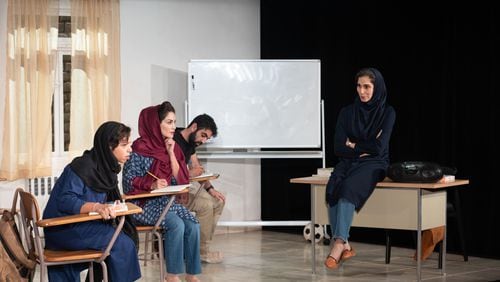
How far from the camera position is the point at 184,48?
852cm

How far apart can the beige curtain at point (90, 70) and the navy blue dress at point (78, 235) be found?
332 centimetres

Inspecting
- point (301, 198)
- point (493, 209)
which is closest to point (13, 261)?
point (493, 209)

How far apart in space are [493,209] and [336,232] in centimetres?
161

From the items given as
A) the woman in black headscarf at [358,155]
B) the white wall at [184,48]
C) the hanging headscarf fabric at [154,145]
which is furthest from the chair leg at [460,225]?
the white wall at [184,48]

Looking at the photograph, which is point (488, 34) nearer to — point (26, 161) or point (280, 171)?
point (280, 171)

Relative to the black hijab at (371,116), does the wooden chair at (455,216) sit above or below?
below

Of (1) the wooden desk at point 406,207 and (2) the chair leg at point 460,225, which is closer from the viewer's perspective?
(1) the wooden desk at point 406,207

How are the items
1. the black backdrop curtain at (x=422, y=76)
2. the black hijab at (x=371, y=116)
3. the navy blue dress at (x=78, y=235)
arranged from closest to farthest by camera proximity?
the navy blue dress at (x=78, y=235) → the black hijab at (x=371, y=116) → the black backdrop curtain at (x=422, y=76)

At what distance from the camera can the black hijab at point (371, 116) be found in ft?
19.9

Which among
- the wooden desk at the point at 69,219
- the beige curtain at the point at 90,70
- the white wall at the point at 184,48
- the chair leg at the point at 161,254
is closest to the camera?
the wooden desk at the point at 69,219

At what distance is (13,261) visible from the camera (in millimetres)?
4434

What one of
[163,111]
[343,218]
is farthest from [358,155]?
[163,111]

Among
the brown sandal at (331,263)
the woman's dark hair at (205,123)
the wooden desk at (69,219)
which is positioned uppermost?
the woman's dark hair at (205,123)

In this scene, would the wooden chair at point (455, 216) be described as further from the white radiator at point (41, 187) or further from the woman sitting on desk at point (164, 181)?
the white radiator at point (41, 187)
